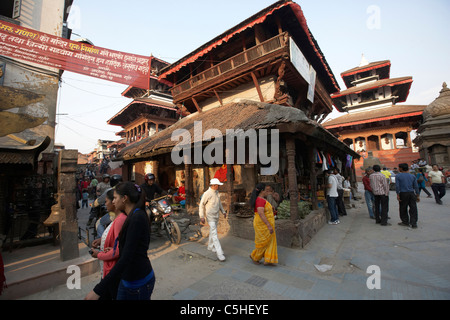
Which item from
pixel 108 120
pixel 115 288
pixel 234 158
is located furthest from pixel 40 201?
pixel 108 120

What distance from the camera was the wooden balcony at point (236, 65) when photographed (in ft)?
29.3

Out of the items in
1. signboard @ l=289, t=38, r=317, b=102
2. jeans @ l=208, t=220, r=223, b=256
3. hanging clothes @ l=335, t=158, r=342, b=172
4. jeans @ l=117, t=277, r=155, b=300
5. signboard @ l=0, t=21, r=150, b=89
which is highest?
signboard @ l=289, t=38, r=317, b=102

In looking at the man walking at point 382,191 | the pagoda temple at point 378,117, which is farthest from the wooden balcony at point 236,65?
the pagoda temple at point 378,117

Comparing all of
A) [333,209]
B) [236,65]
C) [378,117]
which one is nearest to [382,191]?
[333,209]

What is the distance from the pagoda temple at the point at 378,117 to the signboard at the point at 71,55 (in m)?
21.2

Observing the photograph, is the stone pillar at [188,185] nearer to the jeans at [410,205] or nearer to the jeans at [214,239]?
the jeans at [214,239]

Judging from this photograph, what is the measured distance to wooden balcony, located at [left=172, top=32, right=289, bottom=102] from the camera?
8.95 m

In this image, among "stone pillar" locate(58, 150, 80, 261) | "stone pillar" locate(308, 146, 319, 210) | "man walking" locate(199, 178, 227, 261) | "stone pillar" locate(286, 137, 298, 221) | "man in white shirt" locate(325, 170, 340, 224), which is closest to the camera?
"stone pillar" locate(58, 150, 80, 261)

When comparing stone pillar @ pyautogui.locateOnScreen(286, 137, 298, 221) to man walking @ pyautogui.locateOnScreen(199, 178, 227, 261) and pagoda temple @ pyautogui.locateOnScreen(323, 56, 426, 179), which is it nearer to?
man walking @ pyautogui.locateOnScreen(199, 178, 227, 261)

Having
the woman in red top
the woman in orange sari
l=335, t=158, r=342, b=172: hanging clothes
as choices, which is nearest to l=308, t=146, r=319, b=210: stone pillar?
the woman in orange sari

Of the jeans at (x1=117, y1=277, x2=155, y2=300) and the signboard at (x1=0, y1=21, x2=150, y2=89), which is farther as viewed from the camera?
the signboard at (x1=0, y1=21, x2=150, y2=89)

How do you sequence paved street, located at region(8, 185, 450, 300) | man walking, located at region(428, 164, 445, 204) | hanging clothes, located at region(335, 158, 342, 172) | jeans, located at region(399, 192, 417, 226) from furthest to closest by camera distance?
hanging clothes, located at region(335, 158, 342, 172) < man walking, located at region(428, 164, 445, 204) < jeans, located at region(399, 192, 417, 226) < paved street, located at region(8, 185, 450, 300)

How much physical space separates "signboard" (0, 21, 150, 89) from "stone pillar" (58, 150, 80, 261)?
450cm

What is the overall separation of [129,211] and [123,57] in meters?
7.79
